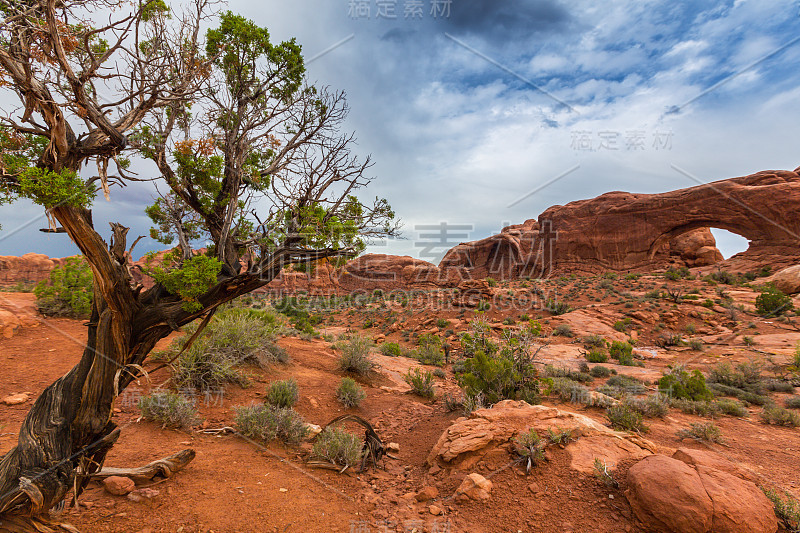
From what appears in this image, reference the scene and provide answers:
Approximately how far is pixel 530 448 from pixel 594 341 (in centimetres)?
1329

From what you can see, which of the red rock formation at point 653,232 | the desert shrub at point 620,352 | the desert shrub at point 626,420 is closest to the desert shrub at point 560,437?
the desert shrub at point 626,420

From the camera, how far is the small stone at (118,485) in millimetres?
3059

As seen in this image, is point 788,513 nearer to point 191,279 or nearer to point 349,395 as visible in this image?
point 191,279

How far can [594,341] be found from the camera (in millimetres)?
14492

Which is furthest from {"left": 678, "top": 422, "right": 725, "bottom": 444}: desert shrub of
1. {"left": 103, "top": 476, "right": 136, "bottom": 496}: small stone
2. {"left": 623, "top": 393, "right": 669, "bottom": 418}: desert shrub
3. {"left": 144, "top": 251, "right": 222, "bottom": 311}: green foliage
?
{"left": 103, "top": 476, "right": 136, "bottom": 496}: small stone

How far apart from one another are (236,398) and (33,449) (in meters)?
3.68

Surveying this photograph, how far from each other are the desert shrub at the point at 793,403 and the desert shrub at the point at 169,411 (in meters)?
12.2

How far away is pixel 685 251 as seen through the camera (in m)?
34.6

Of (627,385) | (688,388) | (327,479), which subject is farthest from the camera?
(627,385)

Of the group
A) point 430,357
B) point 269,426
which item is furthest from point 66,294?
point 430,357

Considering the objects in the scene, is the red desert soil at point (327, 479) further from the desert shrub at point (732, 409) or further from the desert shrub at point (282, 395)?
the desert shrub at point (282, 395)

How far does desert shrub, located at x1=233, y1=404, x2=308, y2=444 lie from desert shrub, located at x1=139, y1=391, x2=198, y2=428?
683 millimetres

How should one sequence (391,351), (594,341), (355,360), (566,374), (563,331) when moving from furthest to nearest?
1. (563,331)
2. (594,341)
3. (391,351)
4. (566,374)
5. (355,360)

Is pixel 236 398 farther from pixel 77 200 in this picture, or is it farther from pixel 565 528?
pixel 565 528
